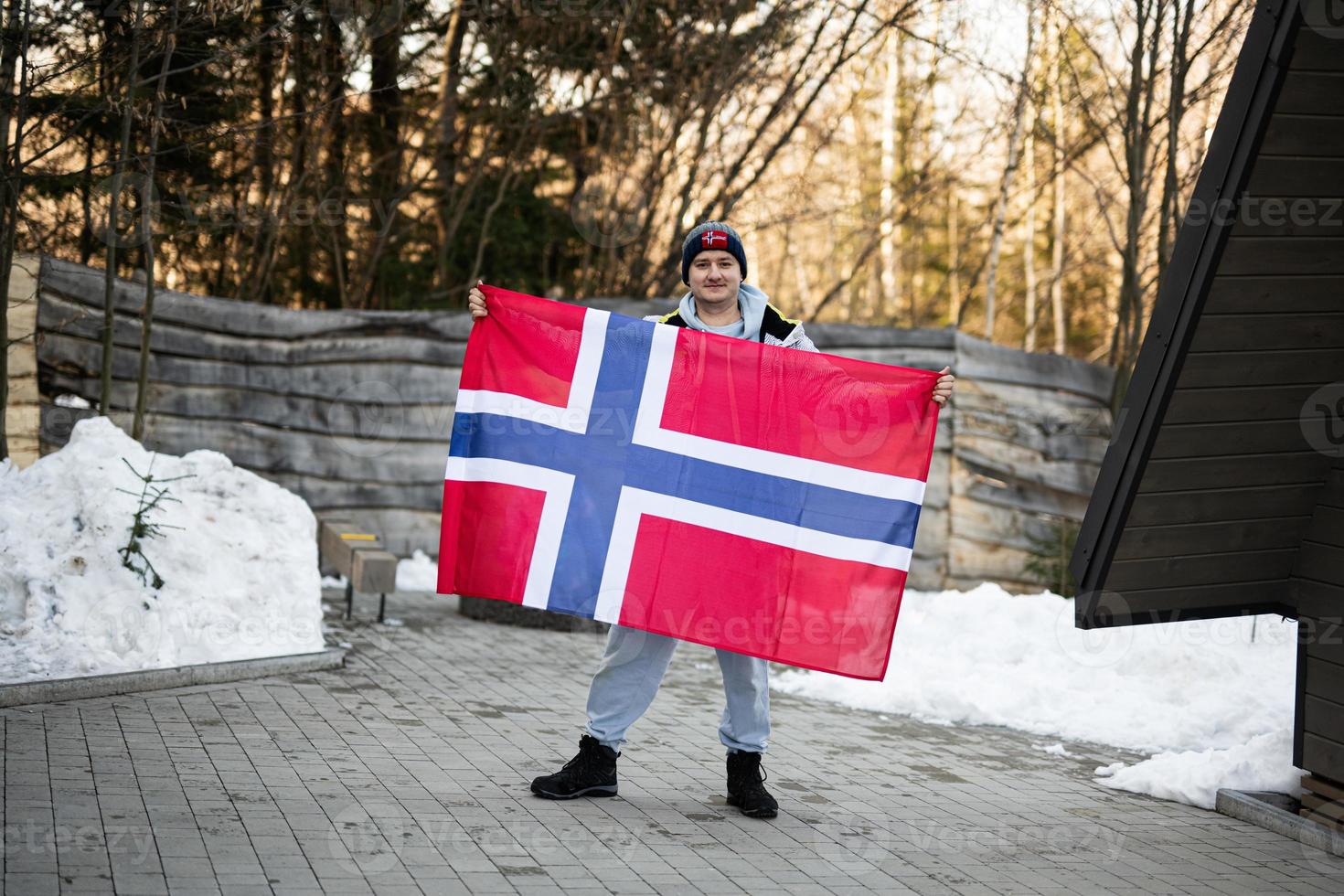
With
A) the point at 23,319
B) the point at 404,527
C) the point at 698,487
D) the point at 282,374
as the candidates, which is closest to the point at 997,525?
the point at 404,527

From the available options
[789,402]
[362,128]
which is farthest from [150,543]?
[362,128]

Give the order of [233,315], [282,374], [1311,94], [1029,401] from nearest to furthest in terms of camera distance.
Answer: [1311,94] → [233,315] → [282,374] → [1029,401]

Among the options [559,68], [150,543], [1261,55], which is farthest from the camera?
[559,68]

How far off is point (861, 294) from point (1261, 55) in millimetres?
21782

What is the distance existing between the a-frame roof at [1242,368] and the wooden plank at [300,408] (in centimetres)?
702

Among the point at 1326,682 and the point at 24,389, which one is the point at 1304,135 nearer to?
the point at 1326,682

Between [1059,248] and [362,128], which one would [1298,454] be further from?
[1059,248]

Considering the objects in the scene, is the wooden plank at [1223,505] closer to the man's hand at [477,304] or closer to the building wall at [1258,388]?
the building wall at [1258,388]

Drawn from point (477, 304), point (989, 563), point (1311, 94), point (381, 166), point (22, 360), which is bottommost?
point (989, 563)

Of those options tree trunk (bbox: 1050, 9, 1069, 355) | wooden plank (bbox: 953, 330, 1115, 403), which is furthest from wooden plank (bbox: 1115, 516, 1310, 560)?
tree trunk (bbox: 1050, 9, 1069, 355)

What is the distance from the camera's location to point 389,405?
1098 centimetres

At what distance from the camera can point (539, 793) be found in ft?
15.7

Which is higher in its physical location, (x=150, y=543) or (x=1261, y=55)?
(x=1261, y=55)

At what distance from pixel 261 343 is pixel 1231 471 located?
807cm
